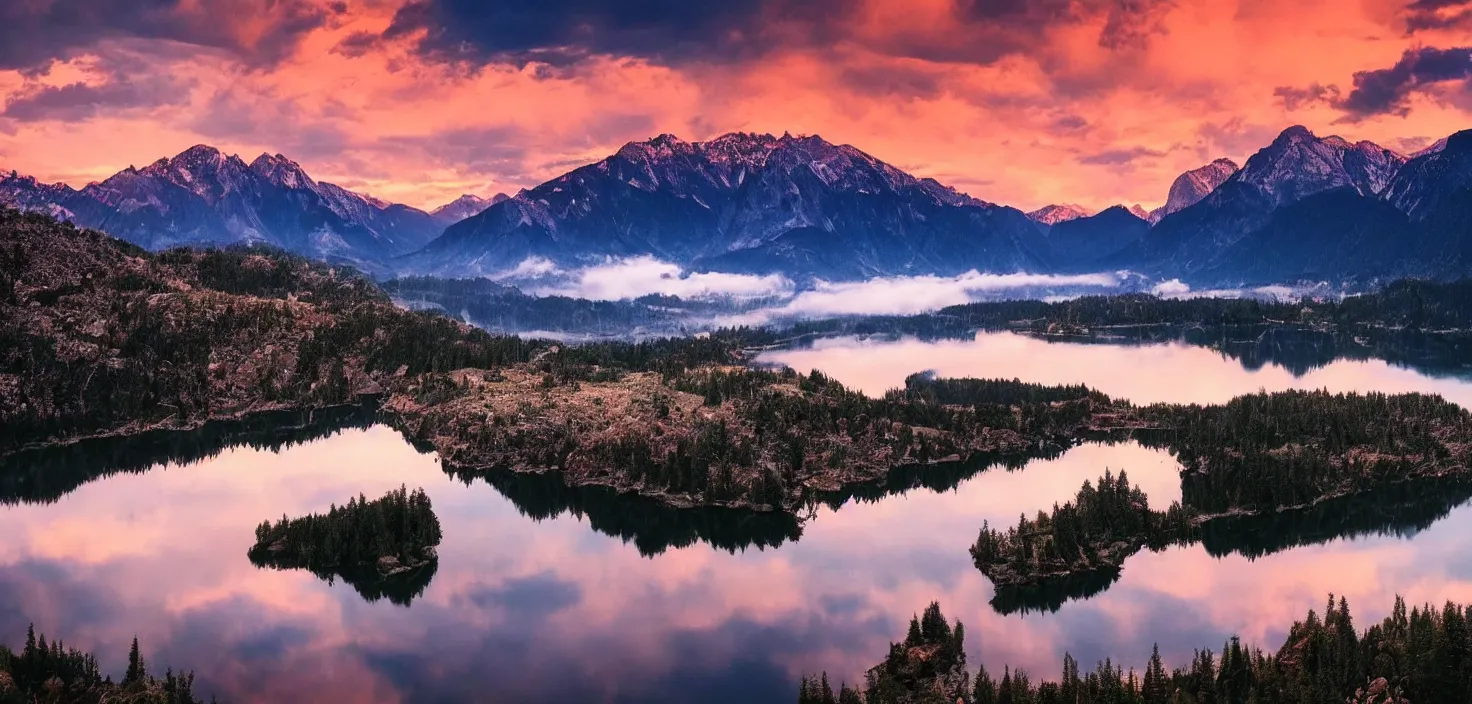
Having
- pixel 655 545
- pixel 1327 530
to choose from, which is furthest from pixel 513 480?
pixel 1327 530

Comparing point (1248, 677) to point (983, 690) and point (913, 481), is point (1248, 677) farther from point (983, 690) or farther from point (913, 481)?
point (913, 481)

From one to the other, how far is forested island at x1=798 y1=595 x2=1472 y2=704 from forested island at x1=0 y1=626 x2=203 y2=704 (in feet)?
194

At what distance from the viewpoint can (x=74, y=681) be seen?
95.4m

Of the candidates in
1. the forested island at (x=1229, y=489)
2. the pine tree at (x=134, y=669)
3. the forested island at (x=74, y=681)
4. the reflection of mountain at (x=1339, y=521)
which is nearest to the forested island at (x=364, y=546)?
the pine tree at (x=134, y=669)

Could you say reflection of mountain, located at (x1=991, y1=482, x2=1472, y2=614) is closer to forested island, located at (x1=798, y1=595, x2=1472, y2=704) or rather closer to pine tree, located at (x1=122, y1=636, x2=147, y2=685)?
forested island, located at (x1=798, y1=595, x2=1472, y2=704)

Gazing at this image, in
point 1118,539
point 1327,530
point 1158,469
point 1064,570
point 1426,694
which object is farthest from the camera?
point 1158,469

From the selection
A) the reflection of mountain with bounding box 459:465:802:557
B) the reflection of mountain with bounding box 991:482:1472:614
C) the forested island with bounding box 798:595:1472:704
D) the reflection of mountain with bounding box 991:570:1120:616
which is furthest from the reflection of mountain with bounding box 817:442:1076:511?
the forested island with bounding box 798:595:1472:704

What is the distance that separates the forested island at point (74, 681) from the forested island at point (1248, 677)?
5911 cm

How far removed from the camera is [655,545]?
491 ft

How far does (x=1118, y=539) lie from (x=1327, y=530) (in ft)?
125

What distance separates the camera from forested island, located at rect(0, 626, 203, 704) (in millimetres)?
91375

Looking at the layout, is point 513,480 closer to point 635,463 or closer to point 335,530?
point 635,463

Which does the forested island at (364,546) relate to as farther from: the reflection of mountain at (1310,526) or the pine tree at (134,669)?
the reflection of mountain at (1310,526)

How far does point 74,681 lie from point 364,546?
148 ft
